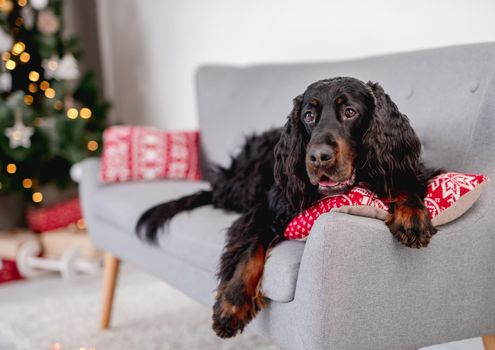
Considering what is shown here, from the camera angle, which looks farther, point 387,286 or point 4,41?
point 4,41

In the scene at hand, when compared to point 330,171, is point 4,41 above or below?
above

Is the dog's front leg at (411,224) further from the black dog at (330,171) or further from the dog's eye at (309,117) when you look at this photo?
the dog's eye at (309,117)

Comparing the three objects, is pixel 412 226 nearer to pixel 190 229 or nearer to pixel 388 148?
pixel 388 148

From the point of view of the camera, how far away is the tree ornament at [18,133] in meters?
3.73

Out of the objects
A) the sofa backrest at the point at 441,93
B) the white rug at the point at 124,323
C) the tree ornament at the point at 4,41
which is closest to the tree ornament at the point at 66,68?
the tree ornament at the point at 4,41

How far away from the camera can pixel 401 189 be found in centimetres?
154

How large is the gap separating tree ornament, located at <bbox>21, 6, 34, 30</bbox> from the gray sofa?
2136mm

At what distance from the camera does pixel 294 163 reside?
155 cm

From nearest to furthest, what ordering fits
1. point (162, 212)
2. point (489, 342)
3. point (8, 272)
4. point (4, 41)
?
point (489, 342) < point (162, 212) < point (8, 272) < point (4, 41)

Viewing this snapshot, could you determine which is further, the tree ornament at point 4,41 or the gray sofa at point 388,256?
the tree ornament at point 4,41

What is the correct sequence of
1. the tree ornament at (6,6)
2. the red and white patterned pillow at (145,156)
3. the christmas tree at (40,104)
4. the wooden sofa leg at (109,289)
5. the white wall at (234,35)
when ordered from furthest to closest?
1. the tree ornament at (6,6)
2. the christmas tree at (40,104)
3. the red and white patterned pillow at (145,156)
4. the wooden sofa leg at (109,289)
5. the white wall at (234,35)

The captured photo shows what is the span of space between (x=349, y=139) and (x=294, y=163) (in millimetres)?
158

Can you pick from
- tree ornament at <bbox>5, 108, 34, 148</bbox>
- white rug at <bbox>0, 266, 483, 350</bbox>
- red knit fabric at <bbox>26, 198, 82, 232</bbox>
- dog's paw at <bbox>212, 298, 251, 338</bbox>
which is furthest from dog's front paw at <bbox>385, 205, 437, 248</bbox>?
red knit fabric at <bbox>26, 198, 82, 232</bbox>

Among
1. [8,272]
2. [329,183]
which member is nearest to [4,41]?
[8,272]
